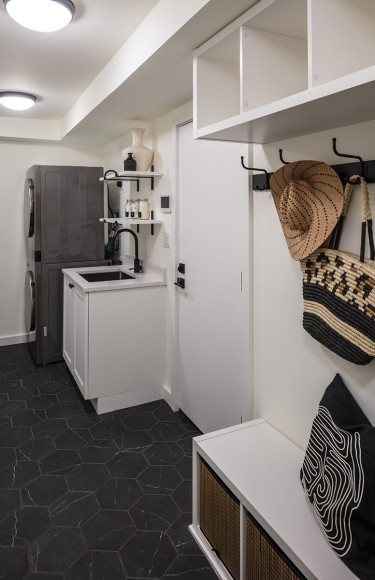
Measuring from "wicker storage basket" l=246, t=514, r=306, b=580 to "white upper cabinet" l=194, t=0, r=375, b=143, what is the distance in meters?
1.35

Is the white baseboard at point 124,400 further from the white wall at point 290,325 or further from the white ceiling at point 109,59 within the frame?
the white ceiling at point 109,59

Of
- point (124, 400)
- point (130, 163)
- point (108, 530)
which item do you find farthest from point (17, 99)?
point (108, 530)

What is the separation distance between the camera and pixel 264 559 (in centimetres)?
135

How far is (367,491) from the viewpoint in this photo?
1.14 meters

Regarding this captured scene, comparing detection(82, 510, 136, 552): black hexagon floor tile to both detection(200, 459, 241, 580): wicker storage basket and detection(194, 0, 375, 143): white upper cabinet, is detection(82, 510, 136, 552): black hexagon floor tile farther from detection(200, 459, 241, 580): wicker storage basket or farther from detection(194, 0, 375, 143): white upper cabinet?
detection(194, 0, 375, 143): white upper cabinet

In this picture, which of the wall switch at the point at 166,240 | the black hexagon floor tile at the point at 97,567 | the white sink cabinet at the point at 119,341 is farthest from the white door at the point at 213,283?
the black hexagon floor tile at the point at 97,567

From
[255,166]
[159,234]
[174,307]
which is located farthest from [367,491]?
[159,234]

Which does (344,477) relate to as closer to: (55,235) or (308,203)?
(308,203)

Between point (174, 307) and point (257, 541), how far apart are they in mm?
1780

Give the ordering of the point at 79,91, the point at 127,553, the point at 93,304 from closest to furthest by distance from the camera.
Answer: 1. the point at 127,553
2. the point at 93,304
3. the point at 79,91

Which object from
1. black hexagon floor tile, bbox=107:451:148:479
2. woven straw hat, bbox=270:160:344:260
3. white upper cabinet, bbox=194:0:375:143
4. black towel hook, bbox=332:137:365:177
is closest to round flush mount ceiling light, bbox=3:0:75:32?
white upper cabinet, bbox=194:0:375:143

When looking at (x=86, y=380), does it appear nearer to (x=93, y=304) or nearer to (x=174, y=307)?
(x=93, y=304)

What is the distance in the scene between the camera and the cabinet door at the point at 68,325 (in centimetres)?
339

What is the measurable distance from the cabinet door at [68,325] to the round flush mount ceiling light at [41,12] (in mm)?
1930
